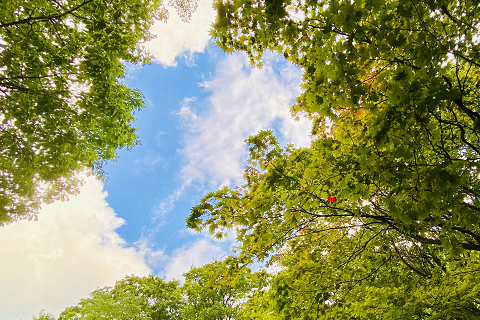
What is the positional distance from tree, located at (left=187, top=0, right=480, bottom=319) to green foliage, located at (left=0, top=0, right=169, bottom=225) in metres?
3.27

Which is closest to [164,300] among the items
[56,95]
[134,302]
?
[134,302]

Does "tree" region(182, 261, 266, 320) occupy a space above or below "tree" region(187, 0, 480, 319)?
above

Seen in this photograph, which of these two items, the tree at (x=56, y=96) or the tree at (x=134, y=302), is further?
the tree at (x=134, y=302)

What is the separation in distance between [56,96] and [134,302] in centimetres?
1393

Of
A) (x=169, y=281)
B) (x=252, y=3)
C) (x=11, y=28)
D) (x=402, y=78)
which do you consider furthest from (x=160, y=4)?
(x=169, y=281)

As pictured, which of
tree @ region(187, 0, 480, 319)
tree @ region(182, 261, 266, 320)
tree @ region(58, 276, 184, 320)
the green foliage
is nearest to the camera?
tree @ region(187, 0, 480, 319)

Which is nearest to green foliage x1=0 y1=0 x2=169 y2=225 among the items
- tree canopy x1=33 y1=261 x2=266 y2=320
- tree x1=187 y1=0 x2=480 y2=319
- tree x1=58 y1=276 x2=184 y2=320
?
tree x1=187 y1=0 x2=480 y2=319

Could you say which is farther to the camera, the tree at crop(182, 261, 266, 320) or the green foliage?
the tree at crop(182, 261, 266, 320)

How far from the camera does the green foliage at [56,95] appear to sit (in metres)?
4.46

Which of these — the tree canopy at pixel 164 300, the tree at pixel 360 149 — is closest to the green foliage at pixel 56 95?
the tree at pixel 360 149

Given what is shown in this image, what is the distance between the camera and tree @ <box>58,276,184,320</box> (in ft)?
41.2

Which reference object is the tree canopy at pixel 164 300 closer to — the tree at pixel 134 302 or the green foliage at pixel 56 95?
the tree at pixel 134 302

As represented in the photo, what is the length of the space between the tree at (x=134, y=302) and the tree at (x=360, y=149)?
507 inches

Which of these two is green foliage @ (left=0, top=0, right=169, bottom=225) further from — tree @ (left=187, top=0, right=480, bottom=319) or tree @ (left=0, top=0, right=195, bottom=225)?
tree @ (left=187, top=0, right=480, bottom=319)
